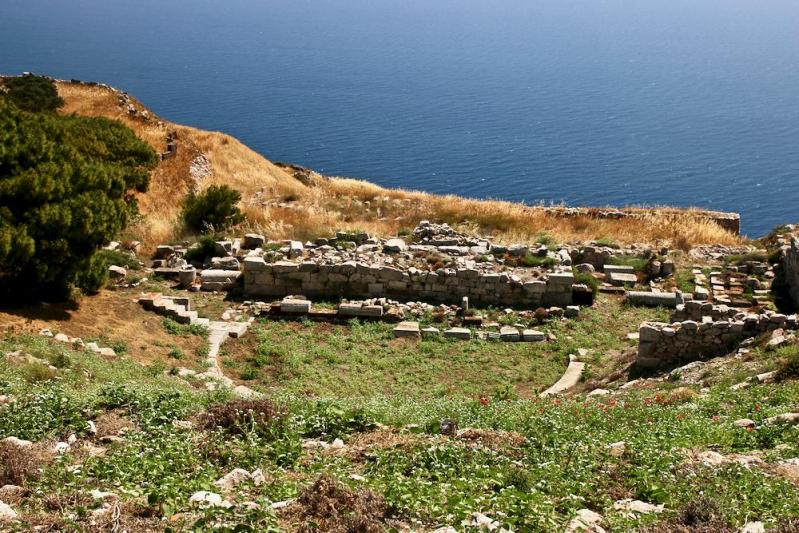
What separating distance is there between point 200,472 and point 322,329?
11957mm

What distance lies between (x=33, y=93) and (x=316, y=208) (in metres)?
20.7

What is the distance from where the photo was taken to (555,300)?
71.2 feet

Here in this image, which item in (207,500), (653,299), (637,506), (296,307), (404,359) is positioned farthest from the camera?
(653,299)

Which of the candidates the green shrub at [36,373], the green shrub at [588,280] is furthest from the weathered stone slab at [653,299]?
the green shrub at [36,373]

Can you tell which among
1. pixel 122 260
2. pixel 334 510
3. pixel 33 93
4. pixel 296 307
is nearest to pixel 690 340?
pixel 296 307

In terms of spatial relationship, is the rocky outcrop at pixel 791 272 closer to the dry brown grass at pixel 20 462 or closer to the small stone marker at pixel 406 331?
the small stone marker at pixel 406 331

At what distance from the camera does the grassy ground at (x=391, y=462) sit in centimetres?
737

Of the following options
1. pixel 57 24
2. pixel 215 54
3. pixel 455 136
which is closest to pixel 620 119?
pixel 455 136

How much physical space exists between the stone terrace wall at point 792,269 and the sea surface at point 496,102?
40263mm

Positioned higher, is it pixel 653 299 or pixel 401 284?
pixel 653 299

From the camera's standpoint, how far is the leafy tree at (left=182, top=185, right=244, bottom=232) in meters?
27.4

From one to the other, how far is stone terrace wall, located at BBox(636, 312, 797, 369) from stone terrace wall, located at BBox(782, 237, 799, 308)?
4.59m

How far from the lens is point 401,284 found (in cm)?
2194

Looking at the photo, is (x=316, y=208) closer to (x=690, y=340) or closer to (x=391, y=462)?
(x=690, y=340)
